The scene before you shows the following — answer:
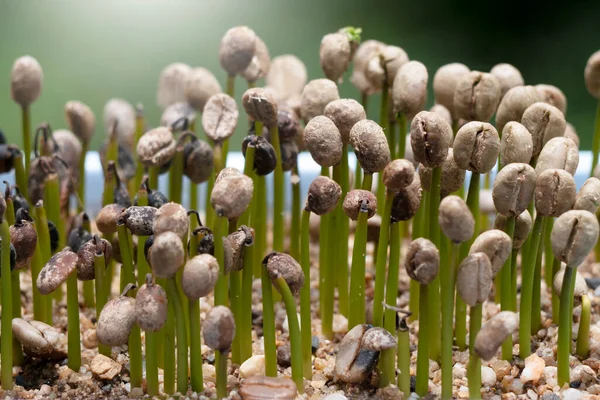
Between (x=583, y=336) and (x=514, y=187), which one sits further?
(x=583, y=336)

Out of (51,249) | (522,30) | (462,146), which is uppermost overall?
(522,30)

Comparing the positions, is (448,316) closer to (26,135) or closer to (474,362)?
(474,362)

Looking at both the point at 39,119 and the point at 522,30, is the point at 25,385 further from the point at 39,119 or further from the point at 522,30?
the point at 522,30

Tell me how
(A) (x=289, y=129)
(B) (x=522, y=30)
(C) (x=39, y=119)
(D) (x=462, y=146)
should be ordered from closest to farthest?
(D) (x=462, y=146) → (A) (x=289, y=129) → (C) (x=39, y=119) → (B) (x=522, y=30)

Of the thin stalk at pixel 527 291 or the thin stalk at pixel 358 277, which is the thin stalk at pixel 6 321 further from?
the thin stalk at pixel 527 291

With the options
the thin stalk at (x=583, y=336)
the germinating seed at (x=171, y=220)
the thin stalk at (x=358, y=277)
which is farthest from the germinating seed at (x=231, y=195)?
the thin stalk at (x=583, y=336)

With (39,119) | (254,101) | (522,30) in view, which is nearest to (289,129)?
(254,101)

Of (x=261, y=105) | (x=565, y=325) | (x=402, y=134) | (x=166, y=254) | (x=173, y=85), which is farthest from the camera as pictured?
(x=173, y=85)

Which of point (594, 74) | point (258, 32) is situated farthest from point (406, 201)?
point (258, 32)
